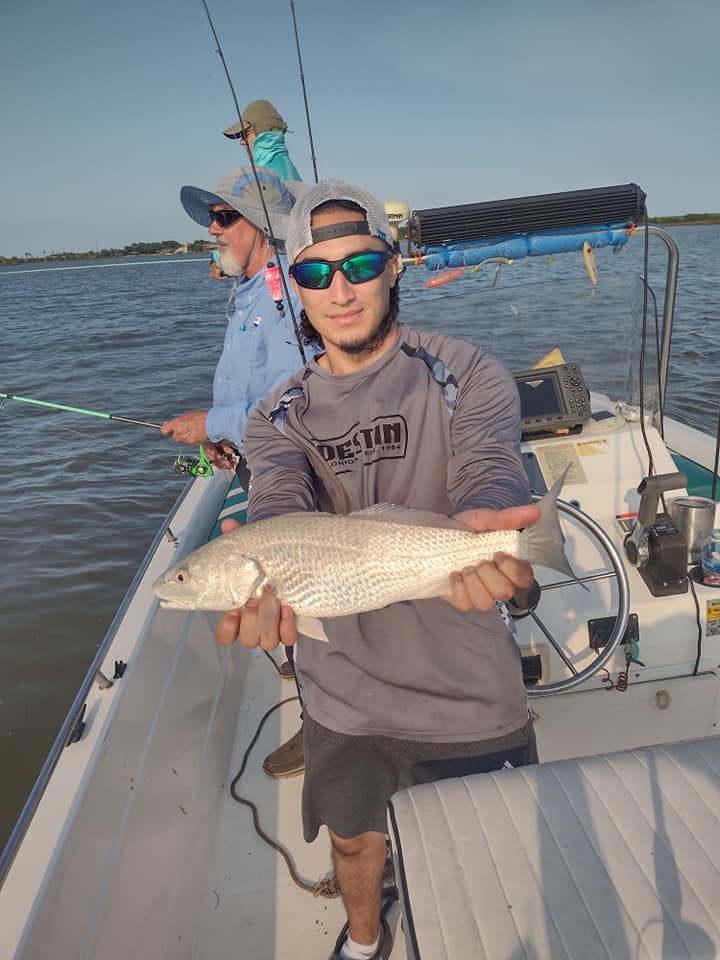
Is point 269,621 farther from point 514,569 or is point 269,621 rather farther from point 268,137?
point 268,137

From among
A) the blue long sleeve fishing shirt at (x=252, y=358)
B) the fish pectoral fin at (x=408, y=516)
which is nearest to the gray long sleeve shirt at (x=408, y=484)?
the fish pectoral fin at (x=408, y=516)

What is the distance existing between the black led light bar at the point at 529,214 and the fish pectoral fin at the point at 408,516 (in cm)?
A: 221

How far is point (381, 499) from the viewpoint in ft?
8.00

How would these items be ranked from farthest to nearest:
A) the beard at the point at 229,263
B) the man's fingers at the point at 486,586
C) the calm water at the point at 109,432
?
the calm water at the point at 109,432, the beard at the point at 229,263, the man's fingers at the point at 486,586

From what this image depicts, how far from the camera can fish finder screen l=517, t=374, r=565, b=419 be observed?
4434 millimetres

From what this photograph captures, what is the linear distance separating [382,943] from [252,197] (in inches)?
173

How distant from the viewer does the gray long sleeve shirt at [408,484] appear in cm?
221

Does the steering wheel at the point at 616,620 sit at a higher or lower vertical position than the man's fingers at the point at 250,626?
lower

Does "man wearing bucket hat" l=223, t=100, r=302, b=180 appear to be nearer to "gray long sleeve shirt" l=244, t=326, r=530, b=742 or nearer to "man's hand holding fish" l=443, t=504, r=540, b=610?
"gray long sleeve shirt" l=244, t=326, r=530, b=742

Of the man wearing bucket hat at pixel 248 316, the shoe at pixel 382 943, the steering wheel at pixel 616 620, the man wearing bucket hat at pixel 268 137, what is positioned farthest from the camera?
the man wearing bucket hat at pixel 268 137

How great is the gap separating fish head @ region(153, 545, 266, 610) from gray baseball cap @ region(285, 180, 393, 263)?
127cm

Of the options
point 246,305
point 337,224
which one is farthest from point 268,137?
point 337,224

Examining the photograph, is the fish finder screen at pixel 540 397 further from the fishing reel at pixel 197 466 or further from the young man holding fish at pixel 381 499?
the fishing reel at pixel 197 466

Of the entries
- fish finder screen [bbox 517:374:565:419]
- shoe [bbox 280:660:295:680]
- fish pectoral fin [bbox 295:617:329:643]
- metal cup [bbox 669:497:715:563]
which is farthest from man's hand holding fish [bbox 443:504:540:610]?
shoe [bbox 280:660:295:680]
